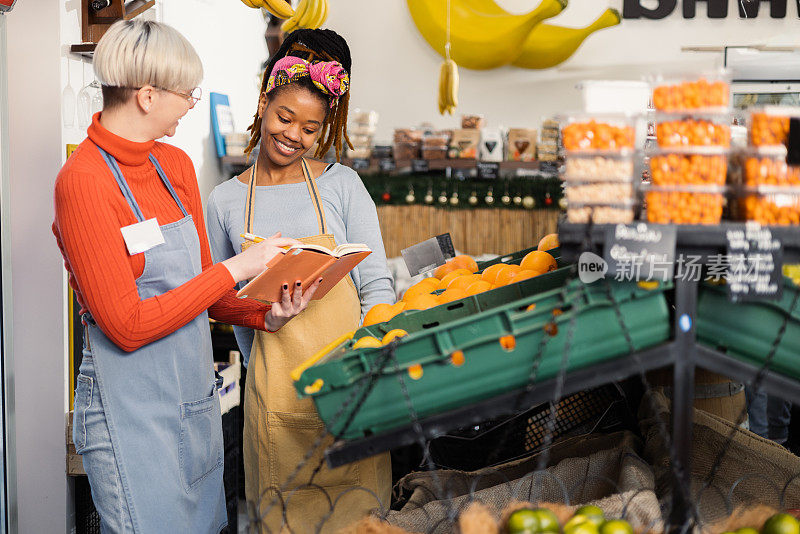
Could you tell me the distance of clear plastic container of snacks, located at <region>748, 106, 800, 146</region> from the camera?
112 centimetres

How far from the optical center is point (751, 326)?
1.17 metres

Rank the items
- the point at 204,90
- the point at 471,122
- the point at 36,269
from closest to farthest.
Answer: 1. the point at 36,269
2. the point at 204,90
3. the point at 471,122

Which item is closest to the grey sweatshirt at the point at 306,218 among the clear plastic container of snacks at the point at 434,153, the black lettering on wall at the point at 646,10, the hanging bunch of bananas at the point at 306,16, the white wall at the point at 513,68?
the hanging bunch of bananas at the point at 306,16

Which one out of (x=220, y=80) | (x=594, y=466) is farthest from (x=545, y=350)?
Answer: (x=220, y=80)

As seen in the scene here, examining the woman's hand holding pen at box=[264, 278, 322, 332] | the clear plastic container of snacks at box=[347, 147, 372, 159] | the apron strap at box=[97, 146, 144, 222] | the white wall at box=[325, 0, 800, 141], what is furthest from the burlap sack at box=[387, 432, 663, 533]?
the white wall at box=[325, 0, 800, 141]

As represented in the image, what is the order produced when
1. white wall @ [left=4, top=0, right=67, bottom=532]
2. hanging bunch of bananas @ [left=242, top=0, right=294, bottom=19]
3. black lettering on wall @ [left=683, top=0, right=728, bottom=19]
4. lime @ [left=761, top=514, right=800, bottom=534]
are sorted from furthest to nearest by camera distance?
1. black lettering on wall @ [left=683, top=0, right=728, bottom=19]
2. hanging bunch of bananas @ [left=242, top=0, right=294, bottom=19]
3. white wall @ [left=4, top=0, right=67, bottom=532]
4. lime @ [left=761, top=514, right=800, bottom=534]

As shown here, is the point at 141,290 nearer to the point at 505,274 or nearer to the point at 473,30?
the point at 505,274

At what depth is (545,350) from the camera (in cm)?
117

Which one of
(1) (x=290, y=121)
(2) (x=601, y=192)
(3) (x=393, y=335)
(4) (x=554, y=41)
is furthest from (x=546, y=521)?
(4) (x=554, y=41)

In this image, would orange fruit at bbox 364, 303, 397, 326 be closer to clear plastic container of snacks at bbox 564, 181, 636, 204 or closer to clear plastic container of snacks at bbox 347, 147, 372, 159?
clear plastic container of snacks at bbox 564, 181, 636, 204

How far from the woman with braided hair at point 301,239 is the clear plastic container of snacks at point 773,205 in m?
1.10

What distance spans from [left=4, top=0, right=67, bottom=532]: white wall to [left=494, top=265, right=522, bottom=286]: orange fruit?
166 cm

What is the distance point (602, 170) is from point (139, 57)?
3.30ft

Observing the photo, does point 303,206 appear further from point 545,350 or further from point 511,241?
point 511,241
